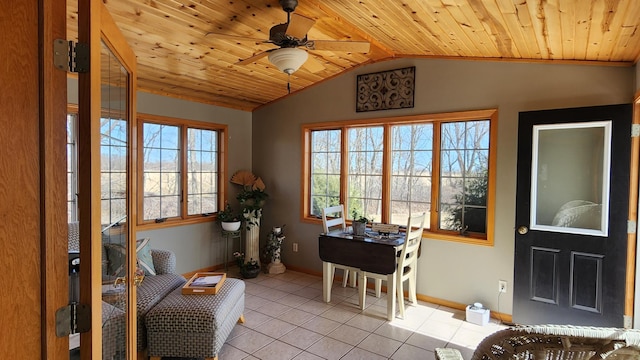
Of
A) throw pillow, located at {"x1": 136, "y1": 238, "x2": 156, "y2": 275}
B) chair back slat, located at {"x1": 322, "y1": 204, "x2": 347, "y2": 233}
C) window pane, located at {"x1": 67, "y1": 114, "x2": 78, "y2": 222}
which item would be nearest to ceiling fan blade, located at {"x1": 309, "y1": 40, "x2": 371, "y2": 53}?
window pane, located at {"x1": 67, "y1": 114, "x2": 78, "y2": 222}

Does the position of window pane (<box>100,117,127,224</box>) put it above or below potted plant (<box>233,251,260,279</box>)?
above

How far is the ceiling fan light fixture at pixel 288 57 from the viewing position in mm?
2375

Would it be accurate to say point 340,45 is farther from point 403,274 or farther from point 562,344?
point 403,274

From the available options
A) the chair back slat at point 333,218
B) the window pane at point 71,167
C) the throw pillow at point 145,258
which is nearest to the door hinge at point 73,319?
the window pane at point 71,167

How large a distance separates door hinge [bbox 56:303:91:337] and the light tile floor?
6.02 feet

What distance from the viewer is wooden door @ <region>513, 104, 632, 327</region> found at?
2713mm

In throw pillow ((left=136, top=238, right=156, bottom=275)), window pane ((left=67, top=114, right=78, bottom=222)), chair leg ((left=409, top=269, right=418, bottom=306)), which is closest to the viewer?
window pane ((left=67, top=114, right=78, bottom=222))

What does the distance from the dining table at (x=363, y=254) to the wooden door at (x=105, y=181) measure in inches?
85.5

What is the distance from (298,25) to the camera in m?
2.22

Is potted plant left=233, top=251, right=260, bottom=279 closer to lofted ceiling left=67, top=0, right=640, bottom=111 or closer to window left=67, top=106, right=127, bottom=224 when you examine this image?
lofted ceiling left=67, top=0, right=640, bottom=111

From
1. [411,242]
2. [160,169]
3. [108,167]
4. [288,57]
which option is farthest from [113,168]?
[160,169]

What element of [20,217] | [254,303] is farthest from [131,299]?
[254,303]

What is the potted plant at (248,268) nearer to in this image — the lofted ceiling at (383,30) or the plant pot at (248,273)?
the plant pot at (248,273)

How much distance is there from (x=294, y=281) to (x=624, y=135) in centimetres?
358
